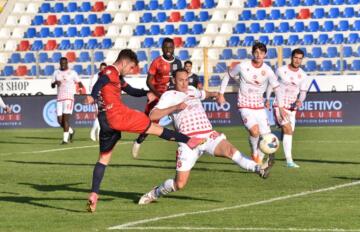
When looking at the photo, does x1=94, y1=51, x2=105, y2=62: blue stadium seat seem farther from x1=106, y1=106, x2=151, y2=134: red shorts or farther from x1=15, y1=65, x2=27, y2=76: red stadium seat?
x1=106, y1=106, x2=151, y2=134: red shorts

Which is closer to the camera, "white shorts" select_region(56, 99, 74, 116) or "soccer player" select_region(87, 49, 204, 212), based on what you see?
"soccer player" select_region(87, 49, 204, 212)

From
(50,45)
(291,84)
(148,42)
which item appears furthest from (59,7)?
(291,84)

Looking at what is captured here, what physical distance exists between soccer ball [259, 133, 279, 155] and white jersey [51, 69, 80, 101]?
51.4 ft

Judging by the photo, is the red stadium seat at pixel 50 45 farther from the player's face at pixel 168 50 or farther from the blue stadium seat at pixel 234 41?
the player's face at pixel 168 50

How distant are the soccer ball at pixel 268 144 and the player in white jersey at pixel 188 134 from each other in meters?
0.92

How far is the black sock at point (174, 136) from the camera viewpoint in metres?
13.4

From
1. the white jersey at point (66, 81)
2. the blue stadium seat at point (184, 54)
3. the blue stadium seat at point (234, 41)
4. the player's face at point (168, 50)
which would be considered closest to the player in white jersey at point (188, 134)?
the player's face at point (168, 50)

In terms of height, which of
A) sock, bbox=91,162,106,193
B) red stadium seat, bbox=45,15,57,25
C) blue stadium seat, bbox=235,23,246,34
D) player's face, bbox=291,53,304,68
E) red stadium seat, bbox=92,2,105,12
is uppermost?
red stadium seat, bbox=92,2,105,12

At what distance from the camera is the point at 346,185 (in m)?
16.7

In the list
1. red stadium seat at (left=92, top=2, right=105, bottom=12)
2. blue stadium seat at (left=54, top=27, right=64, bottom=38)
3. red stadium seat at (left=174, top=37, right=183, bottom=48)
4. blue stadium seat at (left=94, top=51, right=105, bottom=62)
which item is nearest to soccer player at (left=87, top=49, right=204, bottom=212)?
blue stadium seat at (left=94, top=51, right=105, bottom=62)

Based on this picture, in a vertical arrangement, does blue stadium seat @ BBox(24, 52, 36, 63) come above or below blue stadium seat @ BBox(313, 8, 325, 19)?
below

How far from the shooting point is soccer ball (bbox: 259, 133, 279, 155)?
15.4 metres

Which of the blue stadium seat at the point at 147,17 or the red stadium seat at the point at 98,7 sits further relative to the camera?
the red stadium seat at the point at 98,7

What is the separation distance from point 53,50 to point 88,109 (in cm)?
805
